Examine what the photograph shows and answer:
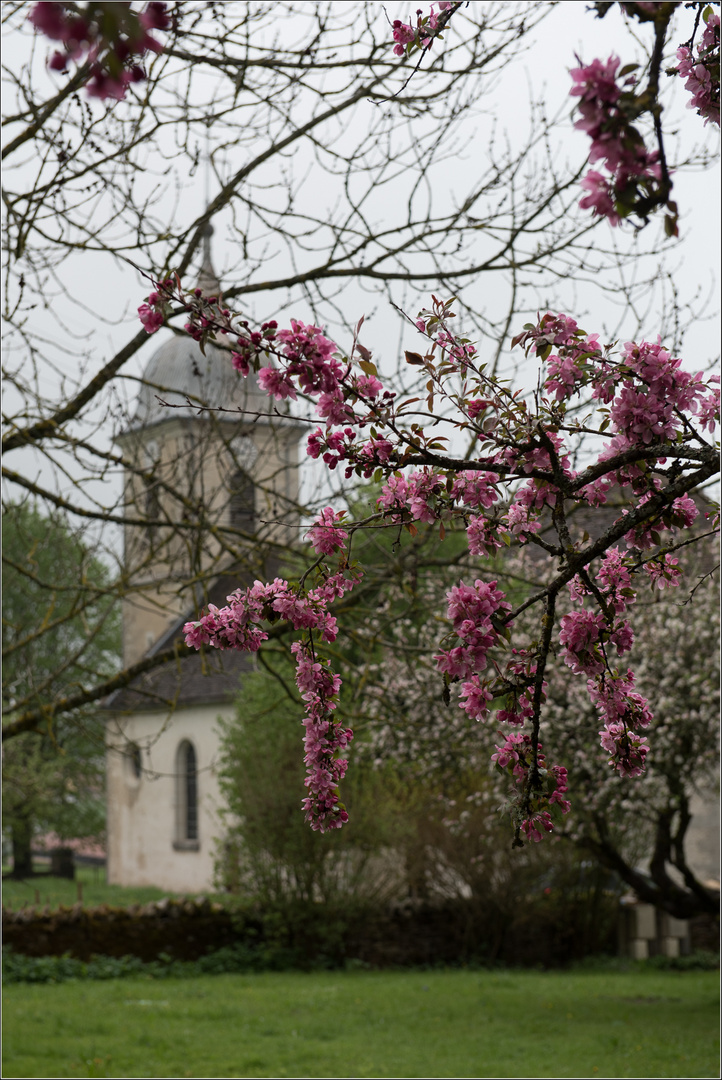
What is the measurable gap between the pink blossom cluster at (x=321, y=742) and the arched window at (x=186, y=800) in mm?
23488

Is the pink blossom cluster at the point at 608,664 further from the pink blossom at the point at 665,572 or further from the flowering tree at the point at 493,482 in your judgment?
the pink blossom at the point at 665,572

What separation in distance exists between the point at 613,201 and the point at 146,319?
1.19 meters

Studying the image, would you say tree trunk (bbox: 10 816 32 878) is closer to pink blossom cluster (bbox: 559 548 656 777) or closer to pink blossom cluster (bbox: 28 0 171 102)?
pink blossom cluster (bbox: 559 548 656 777)

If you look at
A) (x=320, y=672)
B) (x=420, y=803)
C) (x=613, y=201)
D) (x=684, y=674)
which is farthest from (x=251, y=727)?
(x=613, y=201)

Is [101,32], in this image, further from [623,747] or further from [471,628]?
[623,747]

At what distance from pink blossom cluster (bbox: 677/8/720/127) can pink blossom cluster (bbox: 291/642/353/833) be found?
5.00 feet

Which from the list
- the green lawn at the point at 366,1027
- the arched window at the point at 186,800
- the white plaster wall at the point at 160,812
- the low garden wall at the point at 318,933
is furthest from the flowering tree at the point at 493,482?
the arched window at the point at 186,800

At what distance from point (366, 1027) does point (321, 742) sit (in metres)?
8.31

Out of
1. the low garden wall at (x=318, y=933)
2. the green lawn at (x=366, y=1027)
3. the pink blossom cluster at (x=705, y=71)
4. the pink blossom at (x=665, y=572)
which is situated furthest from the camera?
the low garden wall at (x=318, y=933)

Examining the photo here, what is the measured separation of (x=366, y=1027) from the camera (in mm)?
10141

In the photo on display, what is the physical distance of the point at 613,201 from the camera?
5.31 ft

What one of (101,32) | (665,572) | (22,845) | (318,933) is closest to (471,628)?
(665,572)

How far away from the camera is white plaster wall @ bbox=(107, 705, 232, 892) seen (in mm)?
24766

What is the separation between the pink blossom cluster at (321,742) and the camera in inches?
110
